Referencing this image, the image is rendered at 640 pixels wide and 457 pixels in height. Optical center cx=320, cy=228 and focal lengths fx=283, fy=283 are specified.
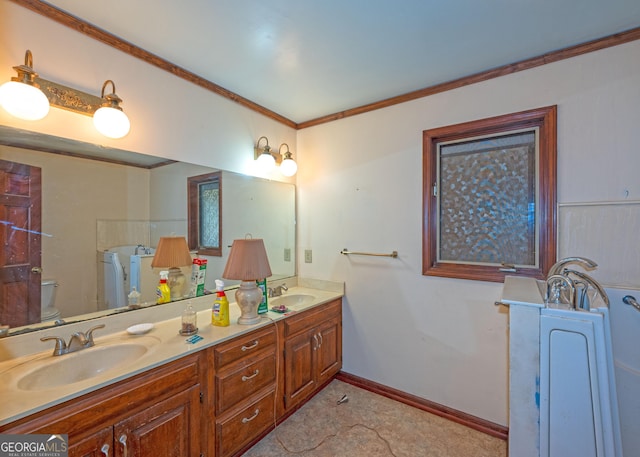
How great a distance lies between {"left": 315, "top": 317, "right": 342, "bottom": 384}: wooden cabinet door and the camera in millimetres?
2287

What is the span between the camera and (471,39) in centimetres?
161

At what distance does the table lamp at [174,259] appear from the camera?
180 cm

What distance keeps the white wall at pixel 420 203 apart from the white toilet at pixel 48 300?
1829 mm

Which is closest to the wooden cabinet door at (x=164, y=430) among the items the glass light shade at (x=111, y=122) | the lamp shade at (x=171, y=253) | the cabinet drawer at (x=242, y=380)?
the cabinet drawer at (x=242, y=380)

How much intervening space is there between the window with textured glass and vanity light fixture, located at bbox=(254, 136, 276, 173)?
15.6 inches

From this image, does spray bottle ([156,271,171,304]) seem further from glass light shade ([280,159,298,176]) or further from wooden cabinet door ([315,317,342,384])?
glass light shade ([280,159,298,176])

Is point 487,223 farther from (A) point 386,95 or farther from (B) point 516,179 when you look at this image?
(A) point 386,95

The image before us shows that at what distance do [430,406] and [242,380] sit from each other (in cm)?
144

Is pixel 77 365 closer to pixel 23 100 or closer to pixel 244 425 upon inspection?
pixel 244 425

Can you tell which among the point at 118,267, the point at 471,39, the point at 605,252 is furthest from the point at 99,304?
the point at 605,252

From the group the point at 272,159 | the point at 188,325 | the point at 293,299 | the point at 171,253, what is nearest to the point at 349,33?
the point at 272,159

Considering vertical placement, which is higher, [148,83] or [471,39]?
[471,39]

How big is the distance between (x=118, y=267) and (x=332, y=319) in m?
1.61
